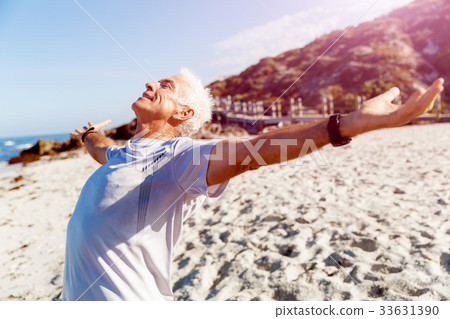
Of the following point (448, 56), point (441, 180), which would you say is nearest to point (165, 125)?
point (441, 180)

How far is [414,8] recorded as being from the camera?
37875 millimetres

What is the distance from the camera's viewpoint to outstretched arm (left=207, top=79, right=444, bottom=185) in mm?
861

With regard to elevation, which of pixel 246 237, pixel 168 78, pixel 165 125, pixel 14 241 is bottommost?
pixel 14 241

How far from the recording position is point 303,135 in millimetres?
989

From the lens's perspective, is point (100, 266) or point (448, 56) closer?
point (100, 266)

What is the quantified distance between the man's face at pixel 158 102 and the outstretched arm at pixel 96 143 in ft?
1.86

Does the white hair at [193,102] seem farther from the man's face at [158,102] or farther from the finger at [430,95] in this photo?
the finger at [430,95]

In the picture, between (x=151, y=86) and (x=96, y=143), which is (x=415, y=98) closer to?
(x=151, y=86)

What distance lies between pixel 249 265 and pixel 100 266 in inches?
73.0

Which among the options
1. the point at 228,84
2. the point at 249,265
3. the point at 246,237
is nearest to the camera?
the point at 249,265

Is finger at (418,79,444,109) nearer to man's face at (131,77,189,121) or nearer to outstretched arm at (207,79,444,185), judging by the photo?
outstretched arm at (207,79,444,185)

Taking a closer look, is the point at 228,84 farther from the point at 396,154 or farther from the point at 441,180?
the point at 441,180

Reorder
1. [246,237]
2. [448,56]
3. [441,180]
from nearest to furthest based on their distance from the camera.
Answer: [246,237] → [441,180] → [448,56]
